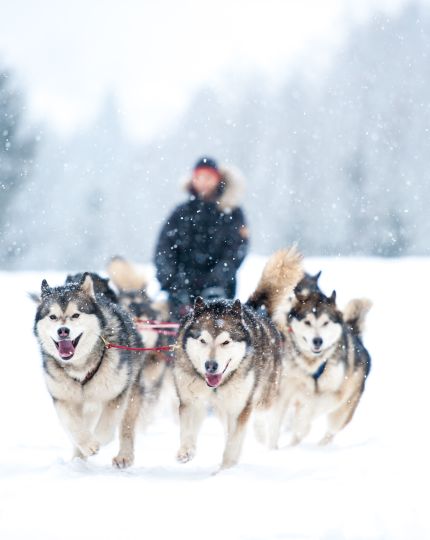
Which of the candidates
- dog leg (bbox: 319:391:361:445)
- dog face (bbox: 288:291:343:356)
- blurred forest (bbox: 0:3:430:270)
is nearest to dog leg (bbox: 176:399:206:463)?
dog face (bbox: 288:291:343:356)

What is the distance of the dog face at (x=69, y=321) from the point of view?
3824mm

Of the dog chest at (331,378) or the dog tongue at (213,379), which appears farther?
the dog chest at (331,378)

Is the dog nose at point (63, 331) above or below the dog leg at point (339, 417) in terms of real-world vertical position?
above

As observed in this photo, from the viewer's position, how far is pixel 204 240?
5.52 m

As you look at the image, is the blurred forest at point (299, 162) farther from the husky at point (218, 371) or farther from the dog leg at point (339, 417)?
the husky at point (218, 371)

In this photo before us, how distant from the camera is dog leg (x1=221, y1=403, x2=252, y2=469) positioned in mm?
4020

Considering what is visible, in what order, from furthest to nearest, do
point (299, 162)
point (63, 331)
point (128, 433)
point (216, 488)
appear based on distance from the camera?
1. point (299, 162)
2. point (128, 433)
3. point (63, 331)
4. point (216, 488)

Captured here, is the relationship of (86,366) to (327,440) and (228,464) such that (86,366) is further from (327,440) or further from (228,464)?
(327,440)

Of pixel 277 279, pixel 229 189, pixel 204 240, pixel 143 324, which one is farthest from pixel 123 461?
pixel 229 189

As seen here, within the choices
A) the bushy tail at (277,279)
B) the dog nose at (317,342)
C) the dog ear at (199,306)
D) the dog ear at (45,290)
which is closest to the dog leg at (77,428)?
the dog ear at (45,290)

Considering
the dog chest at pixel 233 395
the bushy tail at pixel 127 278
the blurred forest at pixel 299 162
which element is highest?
the blurred forest at pixel 299 162

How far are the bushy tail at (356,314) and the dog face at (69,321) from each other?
236 centimetres

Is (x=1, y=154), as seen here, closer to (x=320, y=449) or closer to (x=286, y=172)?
(x=286, y=172)

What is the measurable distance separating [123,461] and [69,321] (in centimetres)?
81
